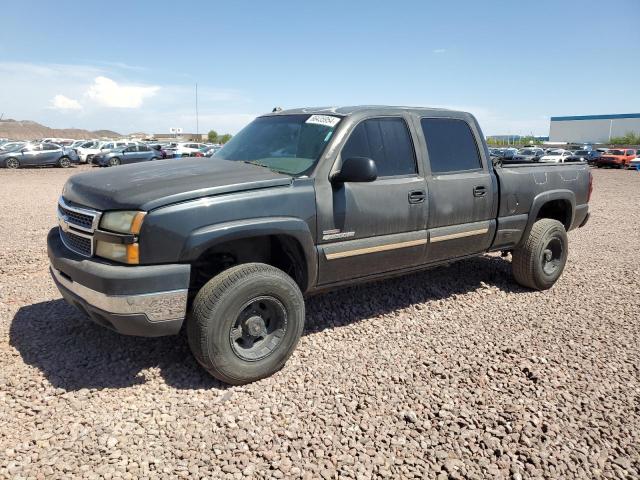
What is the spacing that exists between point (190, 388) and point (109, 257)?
1.02m

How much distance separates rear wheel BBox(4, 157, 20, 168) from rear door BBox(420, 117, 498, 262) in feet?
91.8

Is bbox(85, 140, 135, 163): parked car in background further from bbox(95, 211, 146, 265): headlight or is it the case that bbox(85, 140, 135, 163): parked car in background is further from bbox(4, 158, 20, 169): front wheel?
bbox(95, 211, 146, 265): headlight

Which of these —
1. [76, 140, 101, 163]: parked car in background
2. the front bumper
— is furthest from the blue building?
the front bumper

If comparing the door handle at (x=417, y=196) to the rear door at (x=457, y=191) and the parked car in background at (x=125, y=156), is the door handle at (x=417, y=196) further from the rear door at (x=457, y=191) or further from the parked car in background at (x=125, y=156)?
the parked car in background at (x=125, y=156)

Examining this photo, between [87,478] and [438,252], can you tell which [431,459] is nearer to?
[87,478]

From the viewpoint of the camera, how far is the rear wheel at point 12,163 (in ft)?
85.0

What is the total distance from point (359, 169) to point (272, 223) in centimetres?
74

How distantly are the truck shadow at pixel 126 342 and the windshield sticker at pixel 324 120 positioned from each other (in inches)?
69.3

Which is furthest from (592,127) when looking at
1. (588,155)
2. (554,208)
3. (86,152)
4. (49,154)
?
(554,208)

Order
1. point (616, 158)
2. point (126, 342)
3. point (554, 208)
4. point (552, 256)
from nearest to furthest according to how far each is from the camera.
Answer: point (126, 342) < point (552, 256) < point (554, 208) < point (616, 158)

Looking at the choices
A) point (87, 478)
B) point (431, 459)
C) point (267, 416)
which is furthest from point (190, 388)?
point (431, 459)

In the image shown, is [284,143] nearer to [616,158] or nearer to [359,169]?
[359,169]

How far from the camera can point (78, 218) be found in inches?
130

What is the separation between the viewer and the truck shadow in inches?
132
